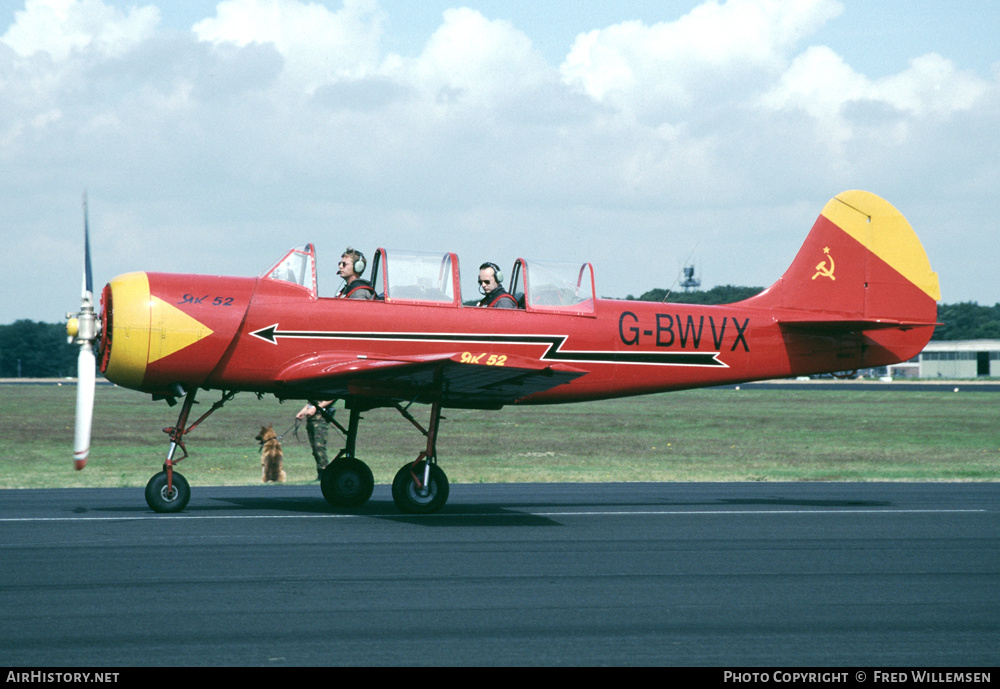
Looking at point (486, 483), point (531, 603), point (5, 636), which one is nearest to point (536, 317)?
point (486, 483)

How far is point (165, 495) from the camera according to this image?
1216 cm

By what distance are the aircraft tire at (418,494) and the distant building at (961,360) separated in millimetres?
110245

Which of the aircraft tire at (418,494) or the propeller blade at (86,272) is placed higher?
the propeller blade at (86,272)

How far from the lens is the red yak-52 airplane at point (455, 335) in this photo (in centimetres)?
1205

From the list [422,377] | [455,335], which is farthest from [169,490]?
[455,335]

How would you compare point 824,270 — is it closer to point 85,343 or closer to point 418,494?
point 418,494

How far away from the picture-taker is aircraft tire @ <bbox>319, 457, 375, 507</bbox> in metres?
13.4

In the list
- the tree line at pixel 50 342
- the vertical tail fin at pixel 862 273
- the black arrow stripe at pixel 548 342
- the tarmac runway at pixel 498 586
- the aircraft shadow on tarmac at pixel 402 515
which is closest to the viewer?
the tarmac runway at pixel 498 586

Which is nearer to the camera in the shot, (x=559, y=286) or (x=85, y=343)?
(x=85, y=343)

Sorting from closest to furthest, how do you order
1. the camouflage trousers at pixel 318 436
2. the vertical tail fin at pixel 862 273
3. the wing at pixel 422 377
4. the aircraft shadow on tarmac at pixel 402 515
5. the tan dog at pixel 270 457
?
the wing at pixel 422 377
the aircraft shadow on tarmac at pixel 402 515
the vertical tail fin at pixel 862 273
the camouflage trousers at pixel 318 436
the tan dog at pixel 270 457

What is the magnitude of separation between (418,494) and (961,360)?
11488cm

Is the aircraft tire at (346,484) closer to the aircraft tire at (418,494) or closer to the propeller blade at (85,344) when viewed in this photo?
the aircraft tire at (418,494)

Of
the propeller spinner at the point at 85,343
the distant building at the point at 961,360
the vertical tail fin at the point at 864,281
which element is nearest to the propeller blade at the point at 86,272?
the propeller spinner at the point at 85,343
